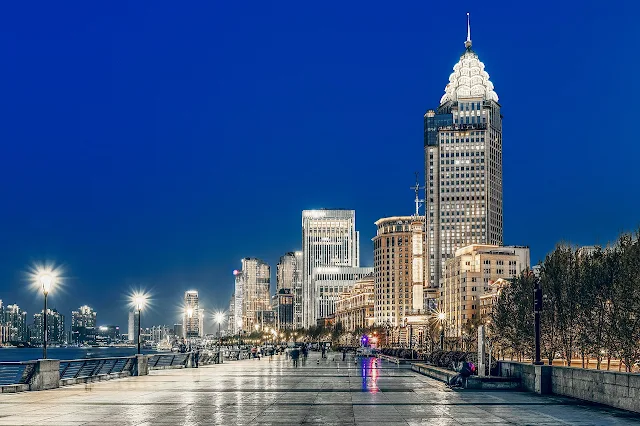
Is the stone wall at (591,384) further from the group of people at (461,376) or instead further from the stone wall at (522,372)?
the group of people at (461,376)

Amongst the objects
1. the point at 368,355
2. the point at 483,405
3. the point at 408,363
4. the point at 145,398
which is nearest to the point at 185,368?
the point at 408,363

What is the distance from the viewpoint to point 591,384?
28.9m

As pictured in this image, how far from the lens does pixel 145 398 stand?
30594 millimetres

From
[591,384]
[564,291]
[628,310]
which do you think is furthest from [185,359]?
[591,384]

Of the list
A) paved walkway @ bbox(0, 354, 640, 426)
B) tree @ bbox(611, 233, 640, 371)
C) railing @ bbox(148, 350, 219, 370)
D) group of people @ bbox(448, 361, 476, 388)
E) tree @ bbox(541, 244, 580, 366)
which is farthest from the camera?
tree @ bbox(541, 244, 580, 366)

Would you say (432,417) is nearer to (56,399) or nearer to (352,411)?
(352,411)

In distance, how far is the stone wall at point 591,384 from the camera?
25516 mm

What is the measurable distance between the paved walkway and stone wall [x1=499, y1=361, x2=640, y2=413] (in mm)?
704

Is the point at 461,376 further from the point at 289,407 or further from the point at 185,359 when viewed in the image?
the point at 185,359

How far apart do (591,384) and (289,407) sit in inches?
411

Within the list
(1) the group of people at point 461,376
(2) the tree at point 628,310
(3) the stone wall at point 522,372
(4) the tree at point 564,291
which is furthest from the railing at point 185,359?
(2) the tree at point 628,310

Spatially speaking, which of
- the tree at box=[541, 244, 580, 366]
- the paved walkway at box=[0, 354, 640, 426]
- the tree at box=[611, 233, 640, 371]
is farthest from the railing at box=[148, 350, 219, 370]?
the tree at box=[611, 233, 640, 371]

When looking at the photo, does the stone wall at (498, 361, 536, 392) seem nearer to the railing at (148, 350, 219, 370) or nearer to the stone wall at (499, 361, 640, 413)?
the stone wall at (499, 361, 640, 413)

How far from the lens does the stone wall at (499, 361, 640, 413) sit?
83.7 feet
